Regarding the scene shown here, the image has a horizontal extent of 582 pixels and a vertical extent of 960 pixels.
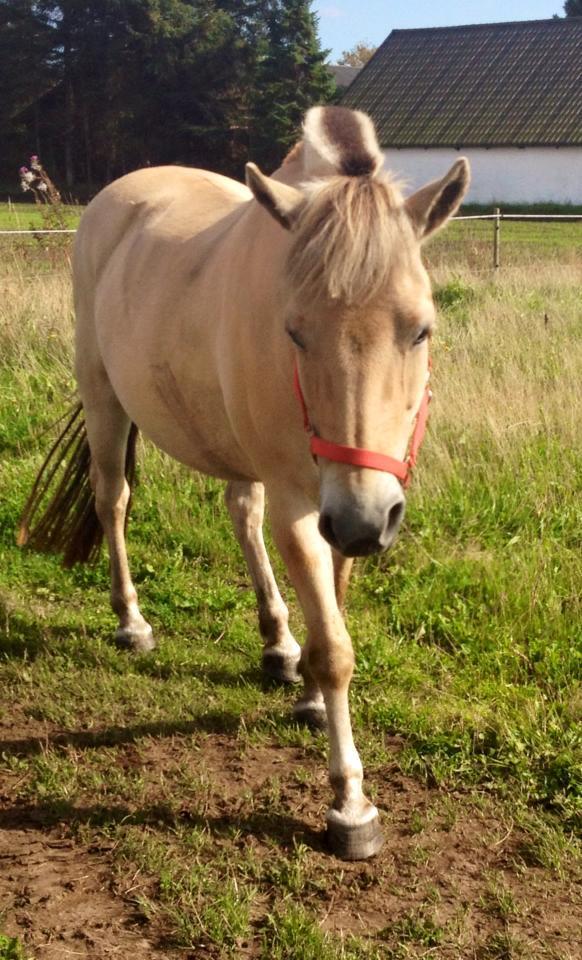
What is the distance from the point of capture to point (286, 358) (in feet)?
8.16

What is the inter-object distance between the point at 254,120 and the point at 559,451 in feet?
111

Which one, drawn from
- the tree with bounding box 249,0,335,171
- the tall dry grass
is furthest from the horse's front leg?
the tree with bounding box 249,0,335,171

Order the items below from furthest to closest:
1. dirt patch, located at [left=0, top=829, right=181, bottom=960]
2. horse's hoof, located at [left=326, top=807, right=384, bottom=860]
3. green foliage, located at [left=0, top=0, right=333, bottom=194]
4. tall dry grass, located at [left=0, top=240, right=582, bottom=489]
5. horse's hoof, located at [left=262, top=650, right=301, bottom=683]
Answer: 1. green foliage, located at [left=0, top=0, right=333, bottom=194]
2. tall dry grass, located at [left=0, top=240, right=582, bottom=489]
3. horse's hoof, located at [left=262, top=650, right=301, bottom=683]
4. horse's hoof, located at [left=326, top=807, right=384, bottom=860]
5. dirt patch, located at [left=0, top=829, right=181, bottom=960]

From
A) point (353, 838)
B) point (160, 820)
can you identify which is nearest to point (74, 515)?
point (160, 820)

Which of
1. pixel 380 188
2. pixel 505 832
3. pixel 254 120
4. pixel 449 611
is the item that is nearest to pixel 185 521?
pixel 449 611

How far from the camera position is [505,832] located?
2693 mm

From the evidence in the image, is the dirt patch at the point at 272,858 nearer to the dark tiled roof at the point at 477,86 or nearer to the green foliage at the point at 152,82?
the dark tiled roof at the point at 477,86

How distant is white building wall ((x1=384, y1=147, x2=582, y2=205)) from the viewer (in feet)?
109

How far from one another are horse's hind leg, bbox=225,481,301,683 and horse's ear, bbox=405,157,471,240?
1893 mm

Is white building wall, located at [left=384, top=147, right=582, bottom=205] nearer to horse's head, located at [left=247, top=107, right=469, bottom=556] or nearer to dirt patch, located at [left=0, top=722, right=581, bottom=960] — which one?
dirt patch, located at [left=0, top=722, right=581, bottom=960]

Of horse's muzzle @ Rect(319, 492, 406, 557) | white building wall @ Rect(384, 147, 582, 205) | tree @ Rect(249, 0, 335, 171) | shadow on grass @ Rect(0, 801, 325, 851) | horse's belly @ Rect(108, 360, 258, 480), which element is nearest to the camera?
horse's muzzle @ Rect(319, 492, 406, 557)

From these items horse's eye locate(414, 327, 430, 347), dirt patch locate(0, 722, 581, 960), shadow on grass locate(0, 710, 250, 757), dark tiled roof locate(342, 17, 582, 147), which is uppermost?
dark tiled roof locate(342, 17, 582, 147)

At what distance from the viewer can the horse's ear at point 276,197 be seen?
217 centimetres

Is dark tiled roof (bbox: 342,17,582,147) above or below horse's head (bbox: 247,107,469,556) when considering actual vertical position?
above
